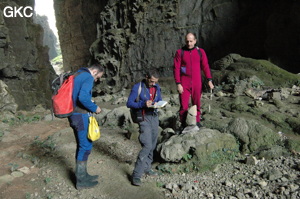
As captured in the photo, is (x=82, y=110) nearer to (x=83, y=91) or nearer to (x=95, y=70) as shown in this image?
(x=83, y=91)

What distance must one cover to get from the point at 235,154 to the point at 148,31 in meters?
13.2

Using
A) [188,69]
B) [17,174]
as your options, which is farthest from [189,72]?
[17,174]

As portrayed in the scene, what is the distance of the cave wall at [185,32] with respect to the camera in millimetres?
11492

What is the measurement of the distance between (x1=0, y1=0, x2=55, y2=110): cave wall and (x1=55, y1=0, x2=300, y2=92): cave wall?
173 inches

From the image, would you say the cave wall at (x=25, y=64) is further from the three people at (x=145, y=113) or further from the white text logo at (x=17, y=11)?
the three people at (x=145, y=113)

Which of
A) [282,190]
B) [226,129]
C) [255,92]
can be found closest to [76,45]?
[255,92]

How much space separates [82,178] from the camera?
157 inches

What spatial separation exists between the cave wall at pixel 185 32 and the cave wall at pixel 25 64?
4384 mm

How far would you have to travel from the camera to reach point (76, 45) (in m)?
25.7

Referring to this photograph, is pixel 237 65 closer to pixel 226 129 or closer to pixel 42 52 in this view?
pixel 226 129

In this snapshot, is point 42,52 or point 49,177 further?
point 42,52

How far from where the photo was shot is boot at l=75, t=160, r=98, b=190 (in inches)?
155

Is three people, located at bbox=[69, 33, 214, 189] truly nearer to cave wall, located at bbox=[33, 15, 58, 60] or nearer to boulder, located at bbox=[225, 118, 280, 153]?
boulder, located at bbox=[225, 118, 280, 153]

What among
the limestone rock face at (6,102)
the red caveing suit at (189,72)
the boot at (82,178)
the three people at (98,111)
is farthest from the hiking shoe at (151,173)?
the limestone rock face at (6,102)
